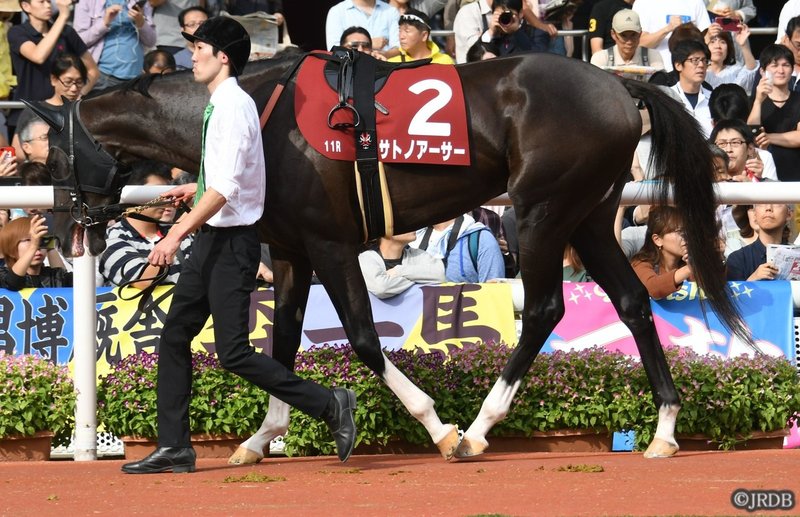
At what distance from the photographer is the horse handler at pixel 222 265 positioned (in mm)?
5207

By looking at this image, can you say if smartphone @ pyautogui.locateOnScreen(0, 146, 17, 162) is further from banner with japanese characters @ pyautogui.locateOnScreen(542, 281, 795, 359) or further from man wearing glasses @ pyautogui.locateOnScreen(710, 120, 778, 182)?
man wearing glasses @ pyautogui.locateOnScreen(710, 120, 778, 182)

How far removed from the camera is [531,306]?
6004mm

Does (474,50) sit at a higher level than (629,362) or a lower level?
higher

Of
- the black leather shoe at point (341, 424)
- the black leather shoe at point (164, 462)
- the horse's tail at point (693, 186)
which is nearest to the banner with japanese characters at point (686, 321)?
the horse's tail at point (693, 186)

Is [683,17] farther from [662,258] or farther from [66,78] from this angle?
[66,78]

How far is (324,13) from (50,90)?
361cm

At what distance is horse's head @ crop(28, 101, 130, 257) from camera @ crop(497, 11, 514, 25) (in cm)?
600

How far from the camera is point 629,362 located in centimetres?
645

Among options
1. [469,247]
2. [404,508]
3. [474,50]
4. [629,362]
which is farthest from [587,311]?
[474,50]

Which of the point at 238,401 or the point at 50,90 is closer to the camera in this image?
the point at 238,401

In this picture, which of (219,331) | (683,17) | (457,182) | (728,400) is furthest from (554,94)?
(683,17)

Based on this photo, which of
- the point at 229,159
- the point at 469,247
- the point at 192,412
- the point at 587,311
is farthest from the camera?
the point at 469,247

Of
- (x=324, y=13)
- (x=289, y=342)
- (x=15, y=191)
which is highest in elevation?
(x=324, y=13)

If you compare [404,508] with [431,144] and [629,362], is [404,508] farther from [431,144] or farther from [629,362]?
[629,362]
